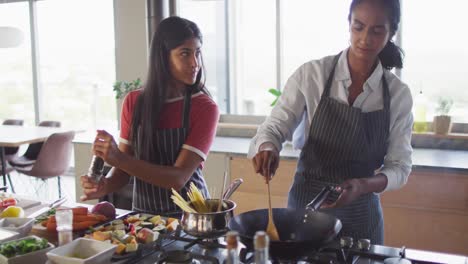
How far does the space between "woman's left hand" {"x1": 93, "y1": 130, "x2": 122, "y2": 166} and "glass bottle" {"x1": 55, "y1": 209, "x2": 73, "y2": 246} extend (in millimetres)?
222

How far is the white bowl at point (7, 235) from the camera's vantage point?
52.2 inches

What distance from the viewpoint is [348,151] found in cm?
164

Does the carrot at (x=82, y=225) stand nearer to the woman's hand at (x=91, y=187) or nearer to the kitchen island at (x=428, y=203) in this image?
the woman's hand at (x=91, y=187)

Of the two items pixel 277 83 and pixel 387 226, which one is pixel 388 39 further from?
pixel 277 83

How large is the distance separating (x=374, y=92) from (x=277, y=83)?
7.82 ft

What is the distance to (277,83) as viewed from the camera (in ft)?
13.2

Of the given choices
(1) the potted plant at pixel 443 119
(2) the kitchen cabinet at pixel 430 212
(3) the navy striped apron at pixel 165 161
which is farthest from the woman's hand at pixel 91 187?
(1) the potted plant at pixel 443 119

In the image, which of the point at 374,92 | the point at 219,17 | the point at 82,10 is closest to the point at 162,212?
the point at 374,92

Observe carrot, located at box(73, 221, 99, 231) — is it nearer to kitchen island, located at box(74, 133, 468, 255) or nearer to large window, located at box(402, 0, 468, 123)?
kitchen island, located at box(74, 133, 468, 255)

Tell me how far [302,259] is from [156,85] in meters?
0.89

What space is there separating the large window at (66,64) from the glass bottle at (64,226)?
4.07 meters

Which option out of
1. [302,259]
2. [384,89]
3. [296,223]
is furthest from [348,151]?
[302,259]

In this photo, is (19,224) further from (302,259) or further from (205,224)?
(302,259)

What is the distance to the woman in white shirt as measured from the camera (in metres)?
1.61
